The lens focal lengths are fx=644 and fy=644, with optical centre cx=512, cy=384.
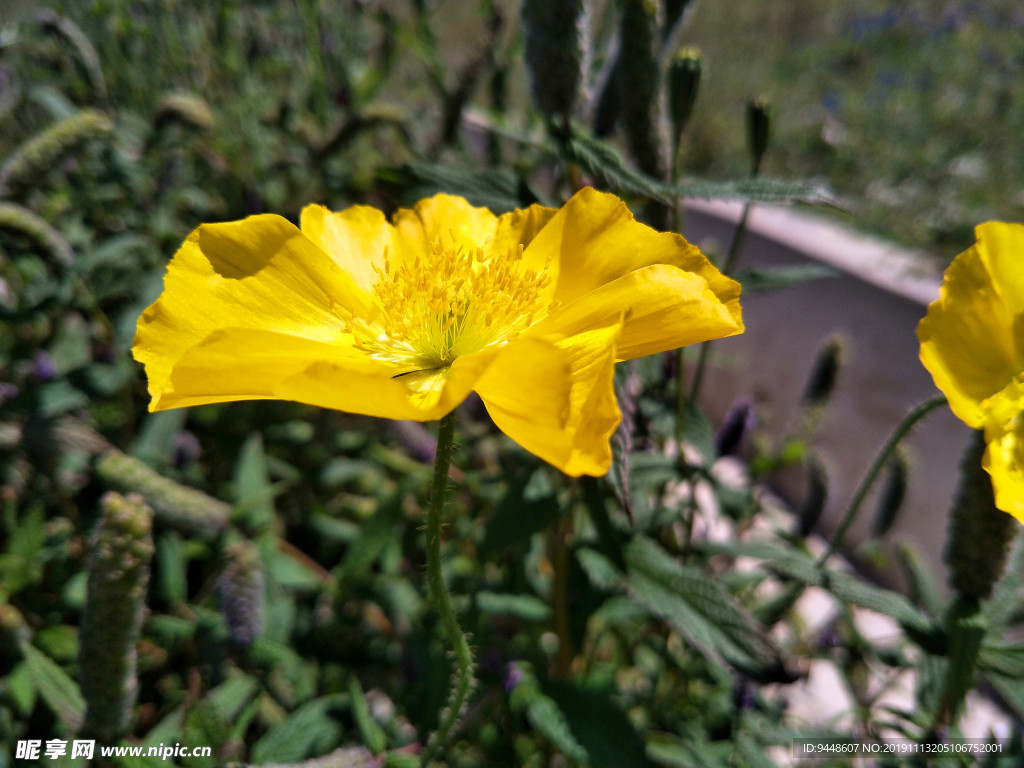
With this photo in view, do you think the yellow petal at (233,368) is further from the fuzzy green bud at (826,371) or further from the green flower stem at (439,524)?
the fuzzy green bud at (826,371)

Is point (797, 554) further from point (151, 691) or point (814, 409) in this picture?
point (151, 691)

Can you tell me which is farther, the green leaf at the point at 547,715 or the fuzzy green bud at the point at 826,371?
the fuzzy green bud at the point at 826,371

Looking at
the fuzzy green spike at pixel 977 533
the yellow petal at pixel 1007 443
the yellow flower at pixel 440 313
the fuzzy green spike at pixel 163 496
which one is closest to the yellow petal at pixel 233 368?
the yellow flower at pixel 440 313

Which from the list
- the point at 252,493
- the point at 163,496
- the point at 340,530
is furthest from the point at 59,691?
the point at 340,530

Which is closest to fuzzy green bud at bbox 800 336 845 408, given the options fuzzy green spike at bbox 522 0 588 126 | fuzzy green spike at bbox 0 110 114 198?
fuzzy green spike at bbox 522 0 588 126

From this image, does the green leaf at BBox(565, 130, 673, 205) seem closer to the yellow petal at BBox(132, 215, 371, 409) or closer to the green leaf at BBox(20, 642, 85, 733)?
the yellow petal at BBox(132, 215, 371, 409)

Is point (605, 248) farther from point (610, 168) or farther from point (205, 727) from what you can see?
point (205, 727)

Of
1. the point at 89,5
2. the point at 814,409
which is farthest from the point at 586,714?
the point at 89,5
